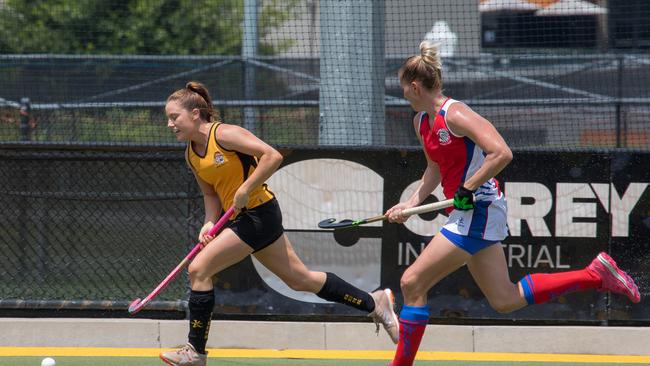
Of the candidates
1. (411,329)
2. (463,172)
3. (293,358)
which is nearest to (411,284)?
(411,329)

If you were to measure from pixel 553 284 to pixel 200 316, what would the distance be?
1973mm

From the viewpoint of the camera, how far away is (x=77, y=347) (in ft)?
23.0

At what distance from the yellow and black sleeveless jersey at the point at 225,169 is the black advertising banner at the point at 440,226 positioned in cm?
120

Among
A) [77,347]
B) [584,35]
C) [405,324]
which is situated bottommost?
[77,347]

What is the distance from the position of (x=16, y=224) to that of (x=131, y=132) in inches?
77.0

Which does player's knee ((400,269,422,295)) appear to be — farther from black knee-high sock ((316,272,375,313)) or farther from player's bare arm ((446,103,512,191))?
black knee-high sock ((316,272,375,313))

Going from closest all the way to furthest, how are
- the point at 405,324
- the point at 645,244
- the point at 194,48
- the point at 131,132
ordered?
1. the point at 405,324
2. the point at 645,244
3. the point at 131,132
4. the point at 194,48

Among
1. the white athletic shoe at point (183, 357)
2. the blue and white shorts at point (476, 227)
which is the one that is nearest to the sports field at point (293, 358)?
the white athletic shoe at point (183, 357)

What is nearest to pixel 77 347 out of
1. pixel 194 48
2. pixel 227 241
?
pixel 227 241

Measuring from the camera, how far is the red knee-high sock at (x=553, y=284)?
570 cm

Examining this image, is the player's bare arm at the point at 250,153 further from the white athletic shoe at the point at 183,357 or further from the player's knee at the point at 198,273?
the white athletic shoe at the point at 183,357

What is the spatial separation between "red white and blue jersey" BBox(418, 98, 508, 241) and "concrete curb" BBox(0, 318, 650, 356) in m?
1.66

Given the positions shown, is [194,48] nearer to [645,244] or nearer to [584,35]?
[584,35]

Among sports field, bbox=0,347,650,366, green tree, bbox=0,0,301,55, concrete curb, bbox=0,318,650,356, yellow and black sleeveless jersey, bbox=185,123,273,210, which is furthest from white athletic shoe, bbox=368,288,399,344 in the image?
green tree, bbox=0,0,301,55
